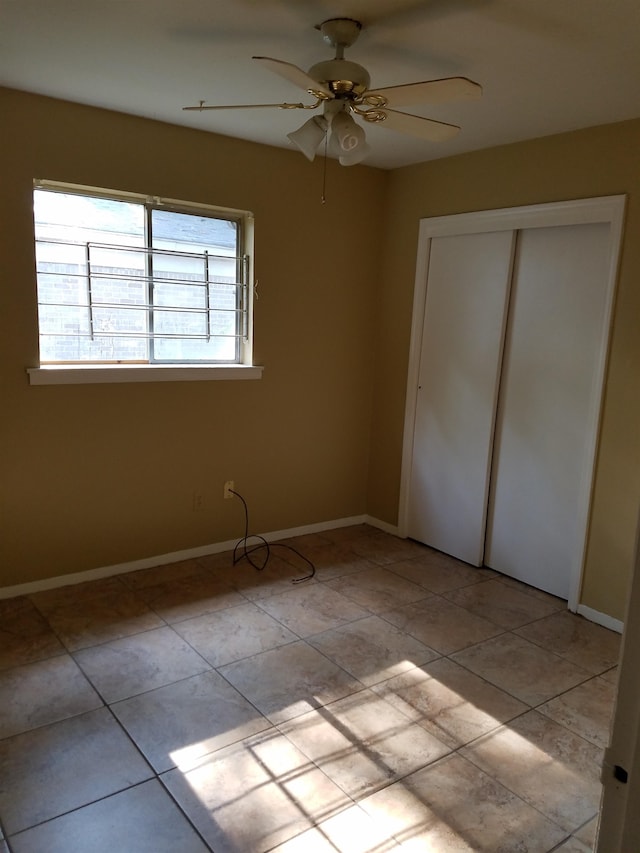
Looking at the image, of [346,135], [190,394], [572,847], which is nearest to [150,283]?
[190,394]

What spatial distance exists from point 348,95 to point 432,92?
0.29 m

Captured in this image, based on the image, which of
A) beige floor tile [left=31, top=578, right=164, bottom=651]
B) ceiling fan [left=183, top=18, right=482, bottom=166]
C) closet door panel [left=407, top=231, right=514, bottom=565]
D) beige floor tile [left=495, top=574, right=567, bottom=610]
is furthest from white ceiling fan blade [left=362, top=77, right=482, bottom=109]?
beige floor tile [left=495, top=574, right=567, bottom=610]

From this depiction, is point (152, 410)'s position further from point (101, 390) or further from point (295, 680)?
point (295, 680)

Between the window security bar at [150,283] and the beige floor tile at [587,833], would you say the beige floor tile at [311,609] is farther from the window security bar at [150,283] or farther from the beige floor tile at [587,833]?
the window security bar at [150,283]

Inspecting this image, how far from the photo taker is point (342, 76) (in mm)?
1972

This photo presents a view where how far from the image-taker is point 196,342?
3611 mm

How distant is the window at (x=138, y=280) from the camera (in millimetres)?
3102

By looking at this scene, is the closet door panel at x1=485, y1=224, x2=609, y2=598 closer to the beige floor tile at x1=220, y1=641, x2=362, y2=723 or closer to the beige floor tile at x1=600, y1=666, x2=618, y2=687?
the beige floor tile at x1=600, y1=666, x2=618, y2=687

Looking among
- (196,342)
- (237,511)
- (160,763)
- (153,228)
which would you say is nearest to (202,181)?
(153,228)

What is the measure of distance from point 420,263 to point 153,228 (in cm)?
163

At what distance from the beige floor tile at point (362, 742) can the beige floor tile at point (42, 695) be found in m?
0.79

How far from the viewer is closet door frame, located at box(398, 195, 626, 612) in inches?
116

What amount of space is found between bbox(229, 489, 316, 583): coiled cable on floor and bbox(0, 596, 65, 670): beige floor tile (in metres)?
1.13

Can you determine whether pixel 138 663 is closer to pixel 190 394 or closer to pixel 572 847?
pixel 190 394
